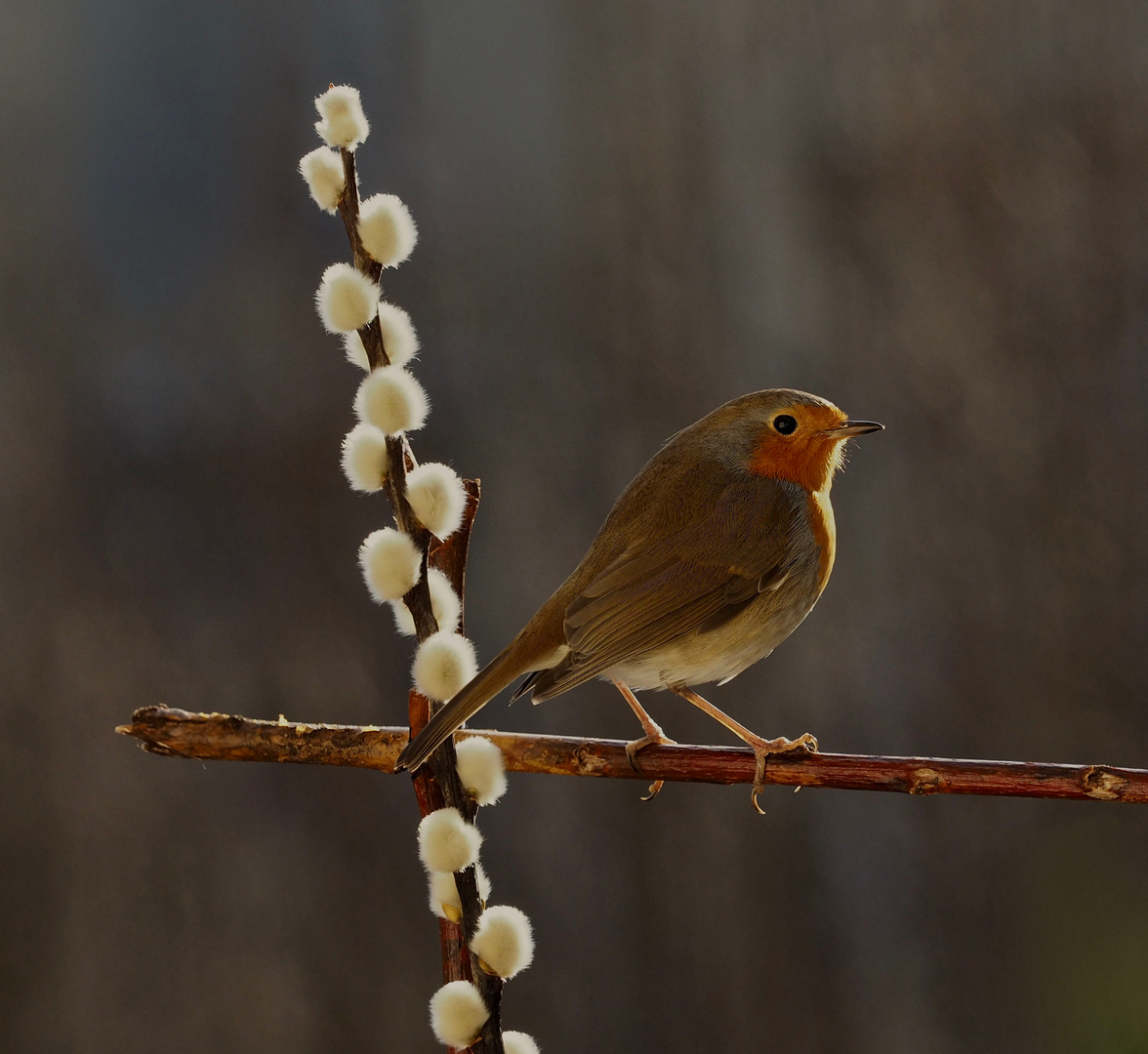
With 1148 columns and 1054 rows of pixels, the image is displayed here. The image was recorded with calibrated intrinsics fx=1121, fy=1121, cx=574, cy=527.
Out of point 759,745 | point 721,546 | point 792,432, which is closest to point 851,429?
point 792,432

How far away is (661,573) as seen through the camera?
3.58ft

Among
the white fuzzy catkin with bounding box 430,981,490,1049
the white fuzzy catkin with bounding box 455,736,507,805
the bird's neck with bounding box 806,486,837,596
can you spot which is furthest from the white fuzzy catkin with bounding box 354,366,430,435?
the bird's neck with bounding box 806,486,837,596

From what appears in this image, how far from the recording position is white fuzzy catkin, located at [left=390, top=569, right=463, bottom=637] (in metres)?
0.83

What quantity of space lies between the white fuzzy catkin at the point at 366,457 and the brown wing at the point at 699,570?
30cm

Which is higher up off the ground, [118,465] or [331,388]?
[331,388]

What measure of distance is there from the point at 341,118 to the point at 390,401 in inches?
7.9

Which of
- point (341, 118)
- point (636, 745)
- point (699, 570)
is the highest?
point (341, 118)

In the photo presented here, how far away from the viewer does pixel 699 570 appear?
1123 mm

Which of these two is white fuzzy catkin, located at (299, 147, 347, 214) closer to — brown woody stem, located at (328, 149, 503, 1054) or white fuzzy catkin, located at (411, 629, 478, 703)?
brown woody stem, located at (328, 149, 503, 1054)

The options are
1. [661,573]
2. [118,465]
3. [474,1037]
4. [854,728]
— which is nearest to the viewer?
[474,1037]

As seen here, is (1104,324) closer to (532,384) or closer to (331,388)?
(532,384)

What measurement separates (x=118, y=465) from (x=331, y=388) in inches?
15.4

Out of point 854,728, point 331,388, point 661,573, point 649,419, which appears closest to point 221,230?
point 331,388

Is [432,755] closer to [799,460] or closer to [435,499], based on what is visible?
[435,499]
